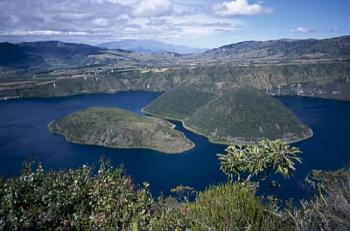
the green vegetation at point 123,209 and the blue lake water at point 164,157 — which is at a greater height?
the green vegetation at point 123,209

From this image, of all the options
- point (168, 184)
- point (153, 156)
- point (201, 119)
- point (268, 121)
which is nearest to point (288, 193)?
point (168, 184)

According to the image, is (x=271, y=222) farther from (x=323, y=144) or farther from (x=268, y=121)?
(x=268, y=121)

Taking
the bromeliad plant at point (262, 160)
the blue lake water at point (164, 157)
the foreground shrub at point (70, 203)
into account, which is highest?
the foreground shrub at point (70, 203)

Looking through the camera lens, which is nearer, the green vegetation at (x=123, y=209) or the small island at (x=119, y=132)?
the green vegetation at (x=123, y=209)

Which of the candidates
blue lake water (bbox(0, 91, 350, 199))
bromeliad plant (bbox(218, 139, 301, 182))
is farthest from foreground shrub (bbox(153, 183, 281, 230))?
blue lake water (bbox(0, 91, 350, 199))

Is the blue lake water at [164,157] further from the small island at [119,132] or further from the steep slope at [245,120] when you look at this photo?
the steep slope at [245,120]

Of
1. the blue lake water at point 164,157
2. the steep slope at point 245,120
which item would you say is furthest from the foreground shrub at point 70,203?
the steep slope at point 245,120

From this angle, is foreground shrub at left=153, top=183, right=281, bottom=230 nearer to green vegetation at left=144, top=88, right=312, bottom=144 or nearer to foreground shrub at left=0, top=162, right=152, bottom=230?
foreground shrub at left=0, top=162, right=152, bottom=230
